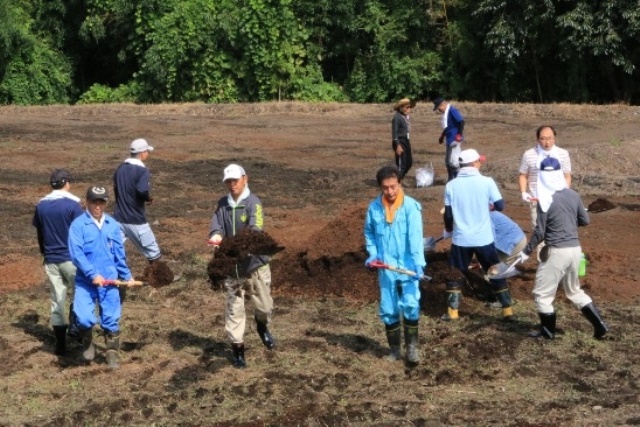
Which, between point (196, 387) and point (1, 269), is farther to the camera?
point (1, 269)

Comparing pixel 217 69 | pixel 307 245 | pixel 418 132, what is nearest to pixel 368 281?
pixel 307 245

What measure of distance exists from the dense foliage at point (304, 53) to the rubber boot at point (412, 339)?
25.9 meters

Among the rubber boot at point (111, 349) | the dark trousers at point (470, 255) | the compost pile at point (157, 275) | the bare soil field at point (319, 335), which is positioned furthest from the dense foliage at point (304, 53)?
the rubber boot at point (111, 349)

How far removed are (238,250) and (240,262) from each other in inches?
4.8

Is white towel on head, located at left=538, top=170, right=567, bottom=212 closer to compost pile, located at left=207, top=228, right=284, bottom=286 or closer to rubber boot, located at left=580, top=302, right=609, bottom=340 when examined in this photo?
rubber boot, located at left=580, top=302, right=609, bottom=340

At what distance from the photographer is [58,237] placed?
9.64 m

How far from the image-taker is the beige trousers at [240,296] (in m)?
8.99

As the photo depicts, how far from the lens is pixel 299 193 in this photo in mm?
19469

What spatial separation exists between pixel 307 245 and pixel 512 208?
4.80 metres

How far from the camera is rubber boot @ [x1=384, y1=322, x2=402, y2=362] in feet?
29.7

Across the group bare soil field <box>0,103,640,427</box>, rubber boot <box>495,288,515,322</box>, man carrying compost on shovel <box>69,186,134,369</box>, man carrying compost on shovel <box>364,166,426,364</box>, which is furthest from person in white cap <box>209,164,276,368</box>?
rubber boot <box>495,288,515,322</box>

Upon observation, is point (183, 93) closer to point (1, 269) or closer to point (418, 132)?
point (418, 132)

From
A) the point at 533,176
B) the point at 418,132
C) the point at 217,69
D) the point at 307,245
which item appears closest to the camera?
the point at 533,176

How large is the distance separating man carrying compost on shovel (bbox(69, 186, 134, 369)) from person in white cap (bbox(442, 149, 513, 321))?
3.11 m
